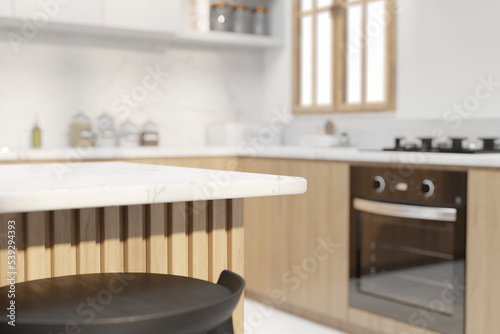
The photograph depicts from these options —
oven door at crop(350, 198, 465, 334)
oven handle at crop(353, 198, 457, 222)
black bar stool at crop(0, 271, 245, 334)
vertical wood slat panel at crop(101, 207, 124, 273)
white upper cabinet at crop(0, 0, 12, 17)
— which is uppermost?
white upper cabinet at crop(0, 0, 12, 17)

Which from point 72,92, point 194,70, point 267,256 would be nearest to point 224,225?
point 267,256

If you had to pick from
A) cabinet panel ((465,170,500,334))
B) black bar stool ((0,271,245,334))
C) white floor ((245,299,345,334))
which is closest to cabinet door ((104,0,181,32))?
white floor ((245,299,345,334))

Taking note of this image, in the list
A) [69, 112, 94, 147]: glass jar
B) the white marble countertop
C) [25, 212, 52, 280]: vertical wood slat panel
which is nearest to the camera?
the white marble countertop

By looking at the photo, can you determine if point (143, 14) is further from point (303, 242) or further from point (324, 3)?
point (303, 242)

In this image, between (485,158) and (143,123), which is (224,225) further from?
(143,123)

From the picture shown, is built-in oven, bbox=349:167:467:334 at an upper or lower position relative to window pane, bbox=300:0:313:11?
lower

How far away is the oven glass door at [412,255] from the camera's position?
264 cm

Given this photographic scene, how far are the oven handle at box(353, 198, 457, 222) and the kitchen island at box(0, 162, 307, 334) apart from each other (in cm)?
126

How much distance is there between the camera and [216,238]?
5.39ft

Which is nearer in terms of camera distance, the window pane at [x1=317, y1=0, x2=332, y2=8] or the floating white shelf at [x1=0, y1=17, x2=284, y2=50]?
the floating white shelf at [x1=0, y1=17, x2=284, y2=50]

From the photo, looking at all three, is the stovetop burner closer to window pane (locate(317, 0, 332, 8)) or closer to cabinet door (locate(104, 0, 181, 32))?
window pane (locate(317, 0, 332, 8))

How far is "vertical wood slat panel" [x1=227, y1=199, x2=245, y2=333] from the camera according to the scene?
166 cm

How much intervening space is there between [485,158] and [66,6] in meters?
2.29

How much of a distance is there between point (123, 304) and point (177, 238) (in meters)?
A: 0.45
